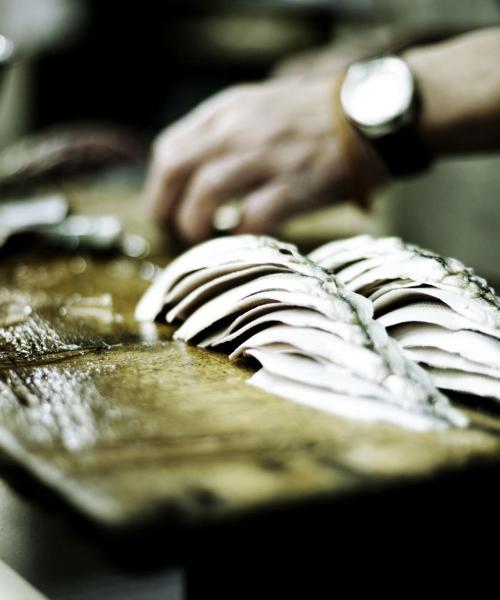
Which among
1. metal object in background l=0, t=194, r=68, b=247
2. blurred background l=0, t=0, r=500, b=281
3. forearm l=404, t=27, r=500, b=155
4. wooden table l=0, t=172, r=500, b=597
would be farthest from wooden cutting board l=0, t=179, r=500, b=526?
blurred background l=0, t=0, r=500, b=281

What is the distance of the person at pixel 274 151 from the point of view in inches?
76.0

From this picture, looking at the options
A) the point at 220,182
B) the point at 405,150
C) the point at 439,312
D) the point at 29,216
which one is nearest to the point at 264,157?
the point at 220,182

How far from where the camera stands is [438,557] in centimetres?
83

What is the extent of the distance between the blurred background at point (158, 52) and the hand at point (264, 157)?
10.8 ft

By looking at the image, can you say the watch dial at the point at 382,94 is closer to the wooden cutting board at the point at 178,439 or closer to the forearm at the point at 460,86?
the forearm at the point at 460,86

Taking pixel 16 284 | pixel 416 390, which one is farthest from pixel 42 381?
pixel 16 284

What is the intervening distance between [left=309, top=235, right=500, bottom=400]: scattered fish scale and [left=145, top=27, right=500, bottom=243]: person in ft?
2.84

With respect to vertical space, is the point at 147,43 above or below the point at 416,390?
above

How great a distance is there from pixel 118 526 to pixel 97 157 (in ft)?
10.4

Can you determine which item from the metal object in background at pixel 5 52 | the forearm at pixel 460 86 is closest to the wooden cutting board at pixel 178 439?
the forearm at pixel 460 86

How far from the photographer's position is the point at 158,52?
630cm

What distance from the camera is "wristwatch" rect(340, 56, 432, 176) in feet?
5.97

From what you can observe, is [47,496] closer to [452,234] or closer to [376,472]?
[376,472]

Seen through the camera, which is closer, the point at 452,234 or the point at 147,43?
the point at 452,234
